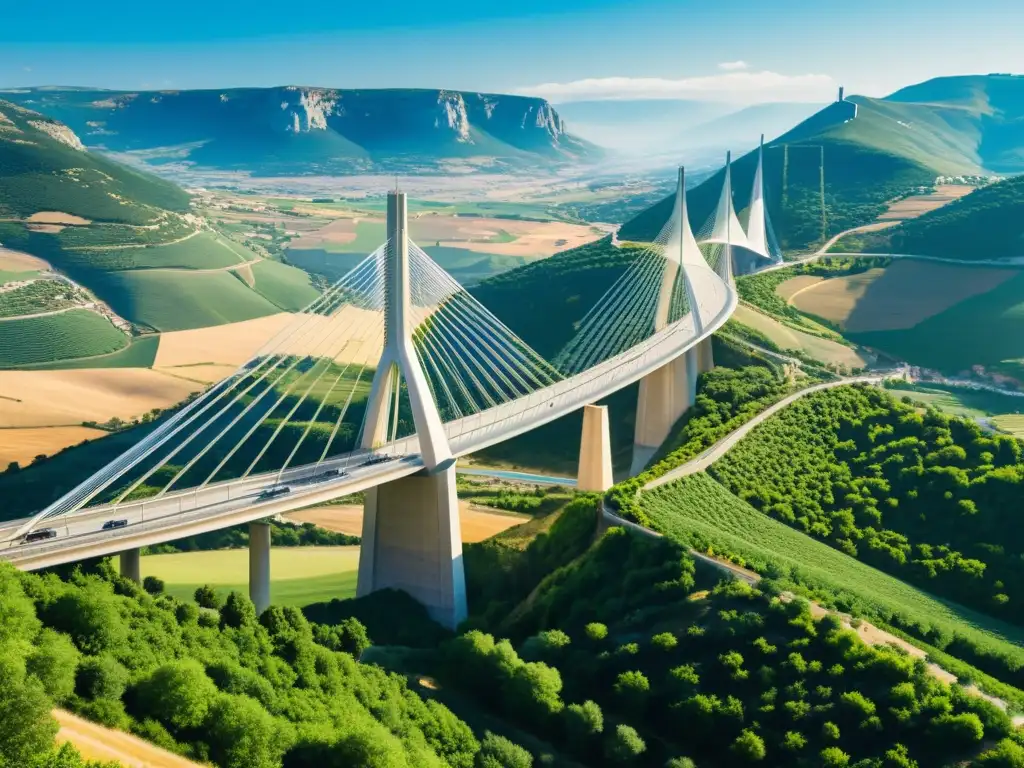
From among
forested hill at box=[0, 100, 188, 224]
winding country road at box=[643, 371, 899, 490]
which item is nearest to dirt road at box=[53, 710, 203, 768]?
winding country road at box=[643, 371, 899, 490]

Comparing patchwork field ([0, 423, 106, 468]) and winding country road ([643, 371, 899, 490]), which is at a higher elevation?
→ winding country road ([643, 371, 899, 490])

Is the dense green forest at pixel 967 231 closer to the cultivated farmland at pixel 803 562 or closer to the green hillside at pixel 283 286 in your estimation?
the green hillside at pixel 283 286

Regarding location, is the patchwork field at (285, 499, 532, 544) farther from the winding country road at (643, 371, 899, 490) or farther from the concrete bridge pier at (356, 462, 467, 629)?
the winding country road at (643, 371, 899, 490)

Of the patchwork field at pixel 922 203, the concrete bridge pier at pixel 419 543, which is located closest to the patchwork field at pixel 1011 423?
the concrete bridge pier at pixel 419 543

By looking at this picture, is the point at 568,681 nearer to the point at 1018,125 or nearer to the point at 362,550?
the point at 362,550

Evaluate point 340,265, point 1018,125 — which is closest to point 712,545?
point 340,265

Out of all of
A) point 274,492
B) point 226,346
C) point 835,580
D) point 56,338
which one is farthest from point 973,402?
point 56,338

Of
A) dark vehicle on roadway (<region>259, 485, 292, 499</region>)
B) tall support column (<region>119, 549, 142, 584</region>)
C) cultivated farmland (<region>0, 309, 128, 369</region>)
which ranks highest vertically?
dark vehicle on roadway (<region>259, 485, 292, 499</region>)

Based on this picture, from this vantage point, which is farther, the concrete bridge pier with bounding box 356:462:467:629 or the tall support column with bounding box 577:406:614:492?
the tall support column with bounding box 577:406:614:492
